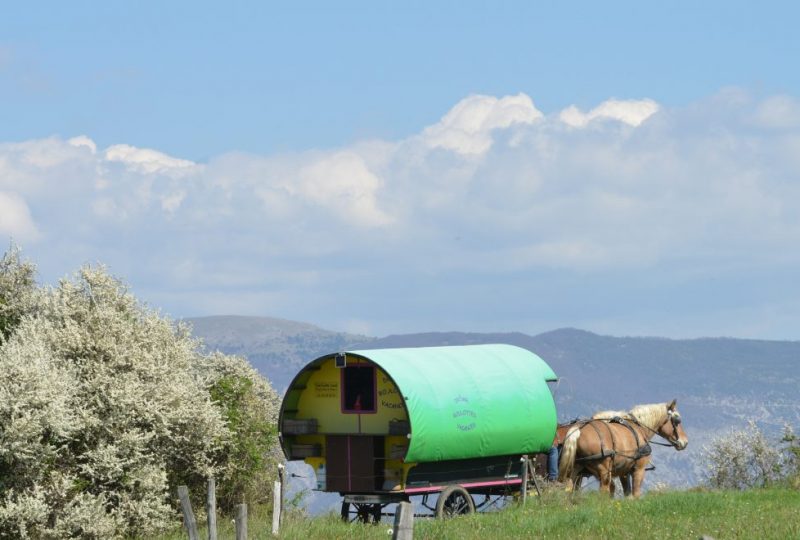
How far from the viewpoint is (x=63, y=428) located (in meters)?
28.0

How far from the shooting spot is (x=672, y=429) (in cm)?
3528

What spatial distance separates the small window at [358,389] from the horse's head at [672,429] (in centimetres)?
1057

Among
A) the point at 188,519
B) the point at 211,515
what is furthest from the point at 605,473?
the point at 188,519

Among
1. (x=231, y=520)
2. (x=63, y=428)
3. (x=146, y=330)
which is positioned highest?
(x=146, y=330)

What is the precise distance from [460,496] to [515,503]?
1.35 m

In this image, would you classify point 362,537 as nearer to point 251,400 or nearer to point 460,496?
point 460,496

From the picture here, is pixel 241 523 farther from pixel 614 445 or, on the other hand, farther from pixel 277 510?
pixel 614 445

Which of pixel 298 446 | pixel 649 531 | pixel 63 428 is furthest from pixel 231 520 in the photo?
pixel 649 531

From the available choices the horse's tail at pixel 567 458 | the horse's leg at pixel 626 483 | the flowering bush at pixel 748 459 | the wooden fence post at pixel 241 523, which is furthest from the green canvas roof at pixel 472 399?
the flowering bush at pixel 748 459

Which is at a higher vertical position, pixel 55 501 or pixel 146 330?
pixel 146 330

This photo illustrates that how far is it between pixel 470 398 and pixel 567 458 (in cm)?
438

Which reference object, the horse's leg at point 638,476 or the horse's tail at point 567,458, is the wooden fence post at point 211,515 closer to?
the horse's tail at point 567,458

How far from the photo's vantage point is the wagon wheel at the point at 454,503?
27.6m

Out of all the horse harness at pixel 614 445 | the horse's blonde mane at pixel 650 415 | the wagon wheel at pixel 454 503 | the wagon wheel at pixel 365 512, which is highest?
the horse's blonde mane at pixel 650 415
